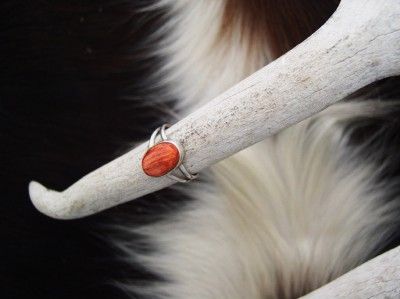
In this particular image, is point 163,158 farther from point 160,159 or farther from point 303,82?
point 303,82

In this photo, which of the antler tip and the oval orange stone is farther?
the antler tip

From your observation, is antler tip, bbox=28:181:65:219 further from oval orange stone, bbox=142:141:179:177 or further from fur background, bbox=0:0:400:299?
oval orange stone, bbox=142:141:179:177

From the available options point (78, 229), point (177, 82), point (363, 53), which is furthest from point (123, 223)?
point (363, 53)

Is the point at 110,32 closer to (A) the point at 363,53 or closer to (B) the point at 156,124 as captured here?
(B) the point at 156,124

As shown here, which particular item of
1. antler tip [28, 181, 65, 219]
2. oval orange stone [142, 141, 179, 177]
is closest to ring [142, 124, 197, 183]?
oval orange stone [142, 141, 179, 177]

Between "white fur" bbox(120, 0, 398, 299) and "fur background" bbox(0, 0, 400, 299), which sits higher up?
"fur background" bbox(0, 0, 400, 299)

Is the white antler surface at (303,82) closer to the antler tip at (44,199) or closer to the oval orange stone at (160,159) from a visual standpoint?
the oval orange stone at (160,159)

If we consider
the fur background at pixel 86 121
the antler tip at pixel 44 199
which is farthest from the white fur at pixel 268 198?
the antler tip at pixel 44 199

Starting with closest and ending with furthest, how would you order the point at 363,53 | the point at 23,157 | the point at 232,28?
the point at 363,53 < the point at 232,28 < the point at 23,157

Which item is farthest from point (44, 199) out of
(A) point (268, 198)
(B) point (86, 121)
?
(A) point (268, 198)
